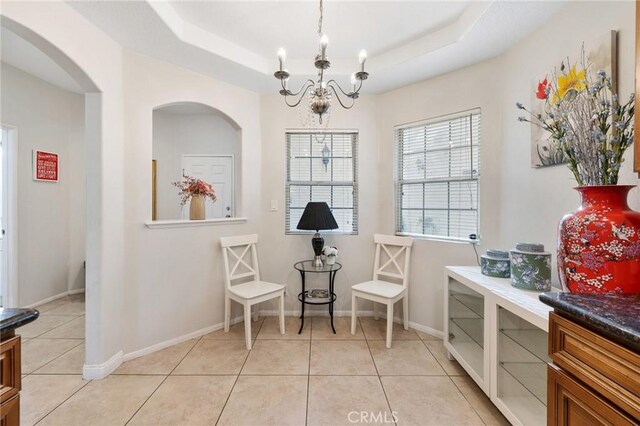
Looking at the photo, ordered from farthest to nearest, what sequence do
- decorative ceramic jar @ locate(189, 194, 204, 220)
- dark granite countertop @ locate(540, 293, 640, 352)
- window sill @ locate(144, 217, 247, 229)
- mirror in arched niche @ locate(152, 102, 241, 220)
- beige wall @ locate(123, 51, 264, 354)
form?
mirror in arched niche @ locate(152, 102, 241, 220) < decorative ceramic jar @ locate(189, 194, 204, 220) < window sill @ locate(144, 217, 247, 229) < beige wall @ locate(123, 51, 264, 354) < dark granite countertop @ locate(540, 293, 640, 352)

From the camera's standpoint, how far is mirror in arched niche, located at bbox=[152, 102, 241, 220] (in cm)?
435

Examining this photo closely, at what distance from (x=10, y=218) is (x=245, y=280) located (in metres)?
2.78

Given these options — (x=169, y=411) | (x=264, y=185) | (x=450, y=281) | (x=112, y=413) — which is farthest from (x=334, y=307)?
(x=112, y=413)

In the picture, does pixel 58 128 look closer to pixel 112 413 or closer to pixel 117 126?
pixel 117 126

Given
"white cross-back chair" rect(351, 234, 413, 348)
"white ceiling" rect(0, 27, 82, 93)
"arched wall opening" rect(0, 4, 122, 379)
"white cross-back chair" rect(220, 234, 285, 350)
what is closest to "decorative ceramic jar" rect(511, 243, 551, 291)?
"white cross-back chair" rect(351, 234, 413, 348)

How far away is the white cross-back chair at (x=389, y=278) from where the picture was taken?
2590mm

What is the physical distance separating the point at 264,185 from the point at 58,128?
2.97 m

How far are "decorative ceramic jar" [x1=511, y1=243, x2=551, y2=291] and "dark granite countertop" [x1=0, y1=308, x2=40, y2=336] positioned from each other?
87.9 inches

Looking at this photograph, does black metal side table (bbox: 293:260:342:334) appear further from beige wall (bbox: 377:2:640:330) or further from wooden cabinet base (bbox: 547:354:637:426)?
wooden cabinet base (bbox: 547:354:637:426)

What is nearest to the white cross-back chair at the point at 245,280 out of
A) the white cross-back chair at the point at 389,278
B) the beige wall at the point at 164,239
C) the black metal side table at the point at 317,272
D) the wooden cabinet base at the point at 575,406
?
the beige wall at the point at 164,239

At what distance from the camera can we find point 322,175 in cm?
325

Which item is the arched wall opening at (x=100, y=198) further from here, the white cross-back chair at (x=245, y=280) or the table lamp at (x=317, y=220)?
the table lamp at (x=317, y=220)

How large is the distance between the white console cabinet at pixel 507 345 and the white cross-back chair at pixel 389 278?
70cm

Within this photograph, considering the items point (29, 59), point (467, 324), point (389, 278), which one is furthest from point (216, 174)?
point (467, 324)
